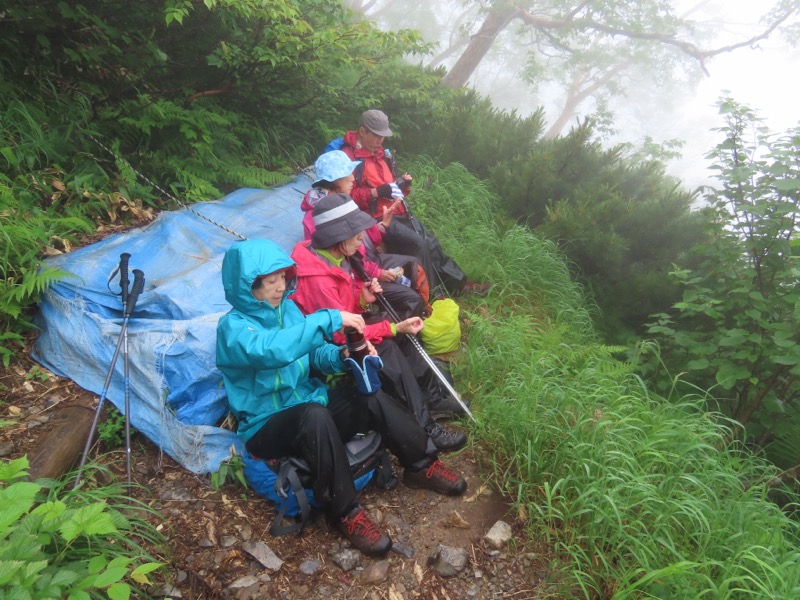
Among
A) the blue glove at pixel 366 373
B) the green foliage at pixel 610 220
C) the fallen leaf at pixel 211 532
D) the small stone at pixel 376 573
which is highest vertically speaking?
the green foliage at pixel 610 220

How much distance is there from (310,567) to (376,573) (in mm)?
340

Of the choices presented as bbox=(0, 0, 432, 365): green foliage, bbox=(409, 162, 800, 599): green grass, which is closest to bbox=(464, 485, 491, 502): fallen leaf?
bbox=(409, 162, 800, 599): green grass

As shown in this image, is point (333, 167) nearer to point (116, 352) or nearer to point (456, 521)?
point (116, 352)

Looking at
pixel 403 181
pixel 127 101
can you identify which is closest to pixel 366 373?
pixel 403 181

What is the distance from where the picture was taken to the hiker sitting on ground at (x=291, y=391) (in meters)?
2.35

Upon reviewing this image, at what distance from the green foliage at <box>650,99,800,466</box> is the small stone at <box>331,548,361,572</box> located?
2.66m

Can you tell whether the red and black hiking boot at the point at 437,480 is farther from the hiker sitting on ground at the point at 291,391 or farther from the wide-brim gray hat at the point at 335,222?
the wide-brim gray hat at the point at 335,222

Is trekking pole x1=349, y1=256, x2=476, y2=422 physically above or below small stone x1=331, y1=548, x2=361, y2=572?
above

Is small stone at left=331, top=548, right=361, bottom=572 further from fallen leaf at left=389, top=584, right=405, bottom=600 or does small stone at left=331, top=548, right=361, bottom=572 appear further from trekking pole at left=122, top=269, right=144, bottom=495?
trekking pole at left=122, top=269, right=144, bottom=495

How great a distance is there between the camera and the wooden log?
2434 millimetres

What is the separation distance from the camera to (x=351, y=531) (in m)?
2.45

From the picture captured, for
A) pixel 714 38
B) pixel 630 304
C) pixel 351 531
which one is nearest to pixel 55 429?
pixel 351 531

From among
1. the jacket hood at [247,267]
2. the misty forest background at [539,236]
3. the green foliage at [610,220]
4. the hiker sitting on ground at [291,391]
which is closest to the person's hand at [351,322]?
the hiker sitting on ground at [291,391]

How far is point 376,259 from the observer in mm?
4059
